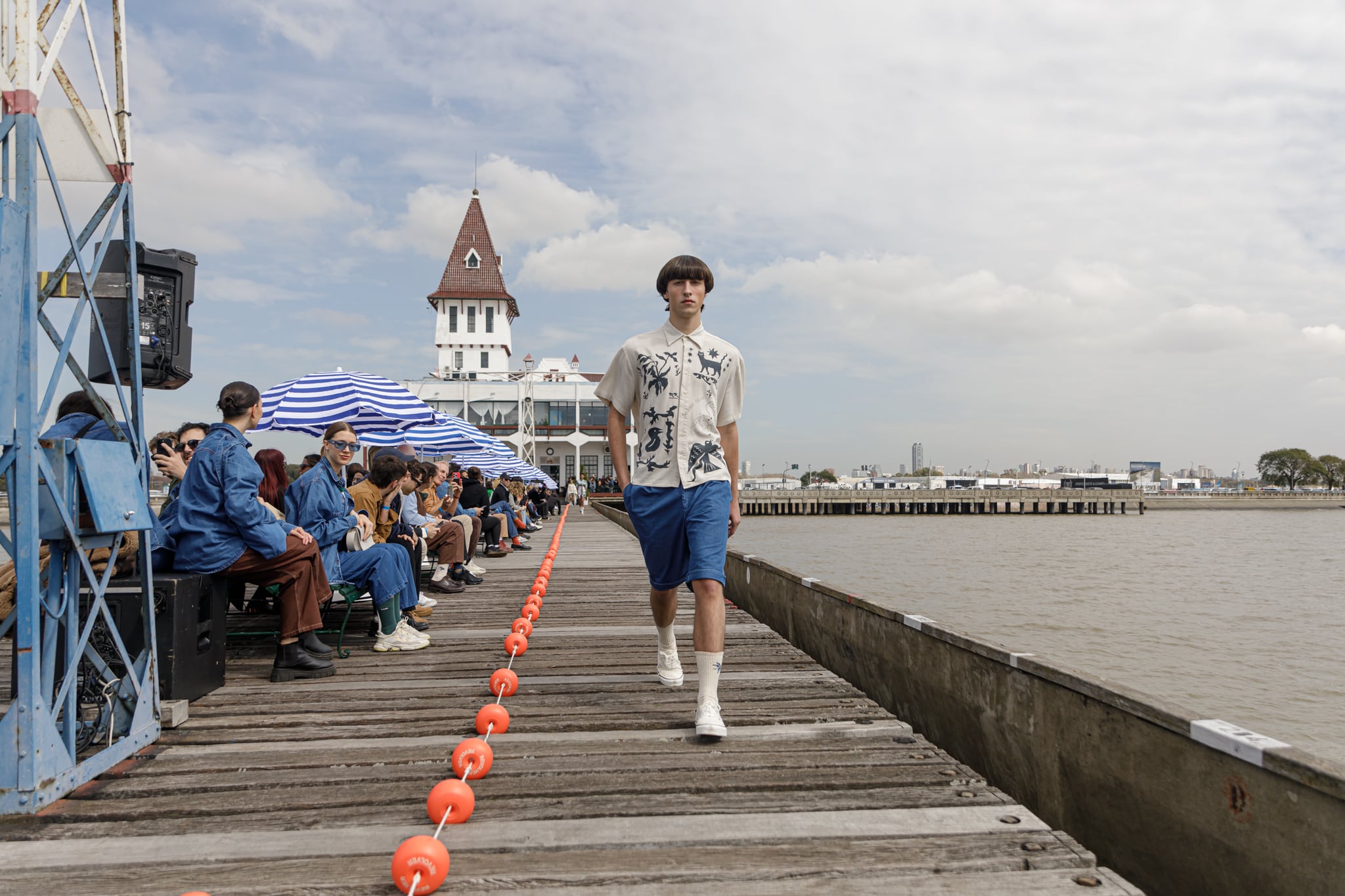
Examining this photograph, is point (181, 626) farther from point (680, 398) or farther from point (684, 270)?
point (684, 270)

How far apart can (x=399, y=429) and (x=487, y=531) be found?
11.6ft

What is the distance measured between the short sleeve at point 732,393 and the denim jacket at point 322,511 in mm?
2546

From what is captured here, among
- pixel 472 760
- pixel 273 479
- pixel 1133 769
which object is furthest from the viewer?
pixel 273 479

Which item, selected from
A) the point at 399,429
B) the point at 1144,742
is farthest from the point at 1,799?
the point at 399,429

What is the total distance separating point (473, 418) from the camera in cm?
6081

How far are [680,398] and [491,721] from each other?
5.38 ft

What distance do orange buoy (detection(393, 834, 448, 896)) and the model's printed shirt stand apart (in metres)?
1.89

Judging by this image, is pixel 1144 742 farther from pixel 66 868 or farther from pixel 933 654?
pixel 66 868

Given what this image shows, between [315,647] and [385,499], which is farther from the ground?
[385,499]

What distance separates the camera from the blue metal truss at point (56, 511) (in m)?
2.52

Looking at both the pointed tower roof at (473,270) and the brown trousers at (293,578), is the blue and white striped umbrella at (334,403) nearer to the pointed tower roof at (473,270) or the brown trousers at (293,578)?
the brown trousers at (293,578)

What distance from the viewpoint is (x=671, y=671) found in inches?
168

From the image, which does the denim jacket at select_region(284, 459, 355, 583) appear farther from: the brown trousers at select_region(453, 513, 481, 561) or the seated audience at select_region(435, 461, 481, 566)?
the brown trousers at select_region(453, 513, 481, 561)

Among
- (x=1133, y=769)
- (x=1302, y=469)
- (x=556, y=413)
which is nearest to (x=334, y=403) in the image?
(x=1133, y=769)
